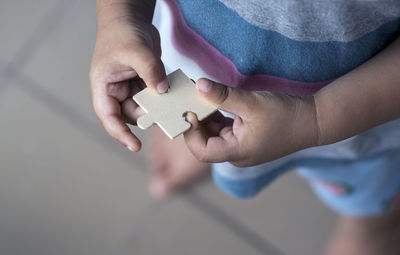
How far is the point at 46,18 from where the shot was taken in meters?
1.42

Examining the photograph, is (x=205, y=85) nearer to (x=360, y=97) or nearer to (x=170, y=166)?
(x=360, y=97)

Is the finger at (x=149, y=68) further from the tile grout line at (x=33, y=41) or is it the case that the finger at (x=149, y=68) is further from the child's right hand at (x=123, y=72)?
the tile grout line at (x=33, y=41)

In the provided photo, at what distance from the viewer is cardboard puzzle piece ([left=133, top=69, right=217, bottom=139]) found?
551mm

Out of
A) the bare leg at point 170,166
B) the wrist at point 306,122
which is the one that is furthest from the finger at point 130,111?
the bare leg at point 170,166

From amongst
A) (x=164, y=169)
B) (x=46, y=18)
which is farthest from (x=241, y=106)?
(x=46, y=18)

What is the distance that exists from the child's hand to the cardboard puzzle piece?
13 mm

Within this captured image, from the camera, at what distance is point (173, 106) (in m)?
0.57

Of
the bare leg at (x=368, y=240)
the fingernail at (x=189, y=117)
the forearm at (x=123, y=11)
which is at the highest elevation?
the forearm at (x=123, y=11)

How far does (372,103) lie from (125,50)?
331 mm

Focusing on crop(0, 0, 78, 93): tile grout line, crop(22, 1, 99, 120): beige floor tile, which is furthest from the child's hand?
crop(0, 0, 78, 93): tile grout line

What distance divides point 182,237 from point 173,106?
70 cm

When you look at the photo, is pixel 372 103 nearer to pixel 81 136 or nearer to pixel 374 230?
pixel 374 230

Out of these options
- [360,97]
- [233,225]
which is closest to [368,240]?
[233,225]

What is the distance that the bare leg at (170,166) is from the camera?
1.22m
